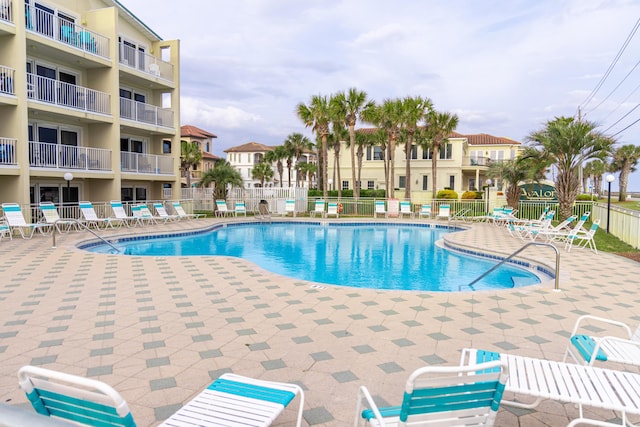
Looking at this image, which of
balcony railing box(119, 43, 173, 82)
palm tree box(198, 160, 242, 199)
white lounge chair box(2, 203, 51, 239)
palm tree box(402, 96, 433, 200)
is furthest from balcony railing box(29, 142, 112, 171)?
palm tree box(402, 96, 433, 200)

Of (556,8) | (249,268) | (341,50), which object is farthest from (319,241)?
(556,8)

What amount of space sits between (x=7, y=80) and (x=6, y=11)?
7.57ft

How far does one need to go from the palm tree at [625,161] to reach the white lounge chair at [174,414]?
5627cm

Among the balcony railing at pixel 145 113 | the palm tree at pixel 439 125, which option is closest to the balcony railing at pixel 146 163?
the balcony railing at pixel 145 113

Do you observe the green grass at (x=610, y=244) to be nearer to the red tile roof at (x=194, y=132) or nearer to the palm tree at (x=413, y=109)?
the palm tree at (x=413, y=109)

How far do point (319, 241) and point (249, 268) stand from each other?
301 inches

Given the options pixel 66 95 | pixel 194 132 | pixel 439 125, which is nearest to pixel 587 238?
pixel 66 95

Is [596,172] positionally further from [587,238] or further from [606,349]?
[606,349]

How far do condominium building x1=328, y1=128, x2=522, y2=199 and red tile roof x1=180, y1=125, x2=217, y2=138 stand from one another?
21.4m

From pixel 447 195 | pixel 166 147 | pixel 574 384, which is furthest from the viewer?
pixel 447 195

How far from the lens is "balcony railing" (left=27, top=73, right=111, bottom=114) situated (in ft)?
52.6

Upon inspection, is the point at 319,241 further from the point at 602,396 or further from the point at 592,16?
the point at 602,396

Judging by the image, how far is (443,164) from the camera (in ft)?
125

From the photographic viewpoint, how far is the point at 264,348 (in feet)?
15.2
